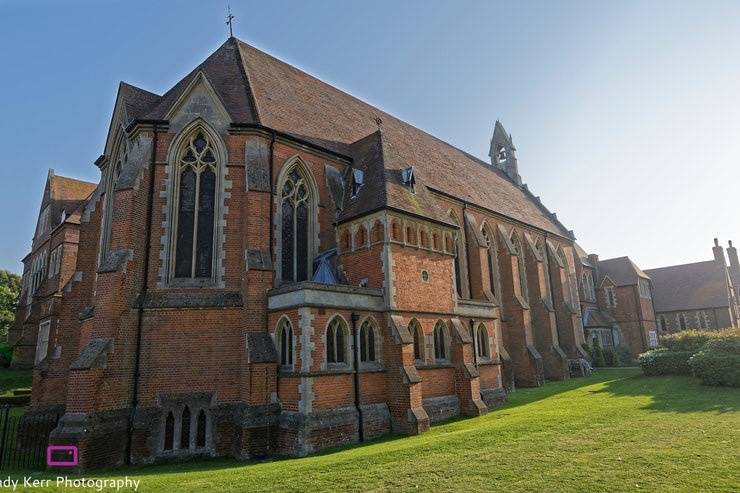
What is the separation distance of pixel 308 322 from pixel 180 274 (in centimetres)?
515

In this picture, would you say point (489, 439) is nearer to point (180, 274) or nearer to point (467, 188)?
point (180, 274)

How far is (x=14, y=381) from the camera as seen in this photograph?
97.0 ft

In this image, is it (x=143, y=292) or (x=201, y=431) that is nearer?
(x=201, y=431)

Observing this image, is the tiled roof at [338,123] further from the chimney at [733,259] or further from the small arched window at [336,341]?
the chimney at [733,259]

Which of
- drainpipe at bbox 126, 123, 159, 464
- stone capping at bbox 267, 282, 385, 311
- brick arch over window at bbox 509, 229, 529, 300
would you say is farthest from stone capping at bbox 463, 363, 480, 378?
brick arch over window at bbox 509, 229, 529, 300

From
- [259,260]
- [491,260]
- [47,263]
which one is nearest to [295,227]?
[259,260]

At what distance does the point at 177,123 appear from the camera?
1609 cm

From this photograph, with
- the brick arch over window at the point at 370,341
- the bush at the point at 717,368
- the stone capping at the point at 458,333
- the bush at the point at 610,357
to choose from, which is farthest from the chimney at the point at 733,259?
the brick arch over window at the point at 370,341

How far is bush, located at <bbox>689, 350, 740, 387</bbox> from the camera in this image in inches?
690

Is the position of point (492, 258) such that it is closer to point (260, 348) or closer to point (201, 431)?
point (260, 348)

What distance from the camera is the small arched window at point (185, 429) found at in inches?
535

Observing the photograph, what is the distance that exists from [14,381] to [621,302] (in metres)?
50.5

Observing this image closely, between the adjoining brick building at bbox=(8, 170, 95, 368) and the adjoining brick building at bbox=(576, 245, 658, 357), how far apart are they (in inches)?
1652

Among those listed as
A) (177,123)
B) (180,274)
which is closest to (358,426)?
(180,274)
